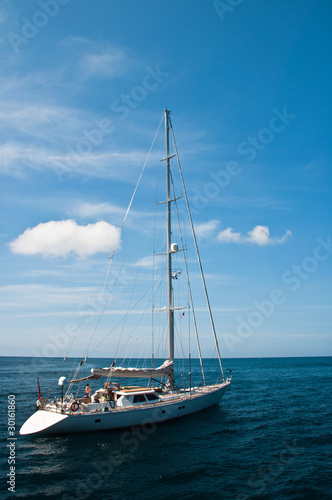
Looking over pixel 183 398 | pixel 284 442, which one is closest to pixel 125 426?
pixel 183 398

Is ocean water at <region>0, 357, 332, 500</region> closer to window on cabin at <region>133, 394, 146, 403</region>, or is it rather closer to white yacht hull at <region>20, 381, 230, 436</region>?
white yacht hull at <region>20, 381, 230, 436</region>

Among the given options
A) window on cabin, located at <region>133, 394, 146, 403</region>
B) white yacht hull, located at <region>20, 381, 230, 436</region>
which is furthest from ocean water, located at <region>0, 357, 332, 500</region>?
window on cabin, located at <region>133, 394, 146, 403</region>

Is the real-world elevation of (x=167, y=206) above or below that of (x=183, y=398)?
above

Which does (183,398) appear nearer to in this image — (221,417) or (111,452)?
(221,417)

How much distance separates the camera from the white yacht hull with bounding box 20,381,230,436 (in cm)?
2153

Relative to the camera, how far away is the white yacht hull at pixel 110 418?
2153cm

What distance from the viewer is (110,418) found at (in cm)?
2280

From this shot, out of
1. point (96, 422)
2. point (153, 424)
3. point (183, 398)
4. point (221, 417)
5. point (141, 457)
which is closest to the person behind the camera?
point (141, 457)

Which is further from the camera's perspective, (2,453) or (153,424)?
(153,424)

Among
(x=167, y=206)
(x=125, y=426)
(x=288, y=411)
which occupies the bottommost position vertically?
(x=288, y=411)

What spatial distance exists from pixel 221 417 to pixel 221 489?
1524cm

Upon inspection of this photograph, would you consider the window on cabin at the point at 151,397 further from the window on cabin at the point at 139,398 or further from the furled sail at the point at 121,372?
the furled sail at the point at 121,372

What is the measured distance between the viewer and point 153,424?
25.3m

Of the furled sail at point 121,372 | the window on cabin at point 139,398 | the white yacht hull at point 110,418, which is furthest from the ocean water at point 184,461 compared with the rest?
the furled sail at point 121,372
